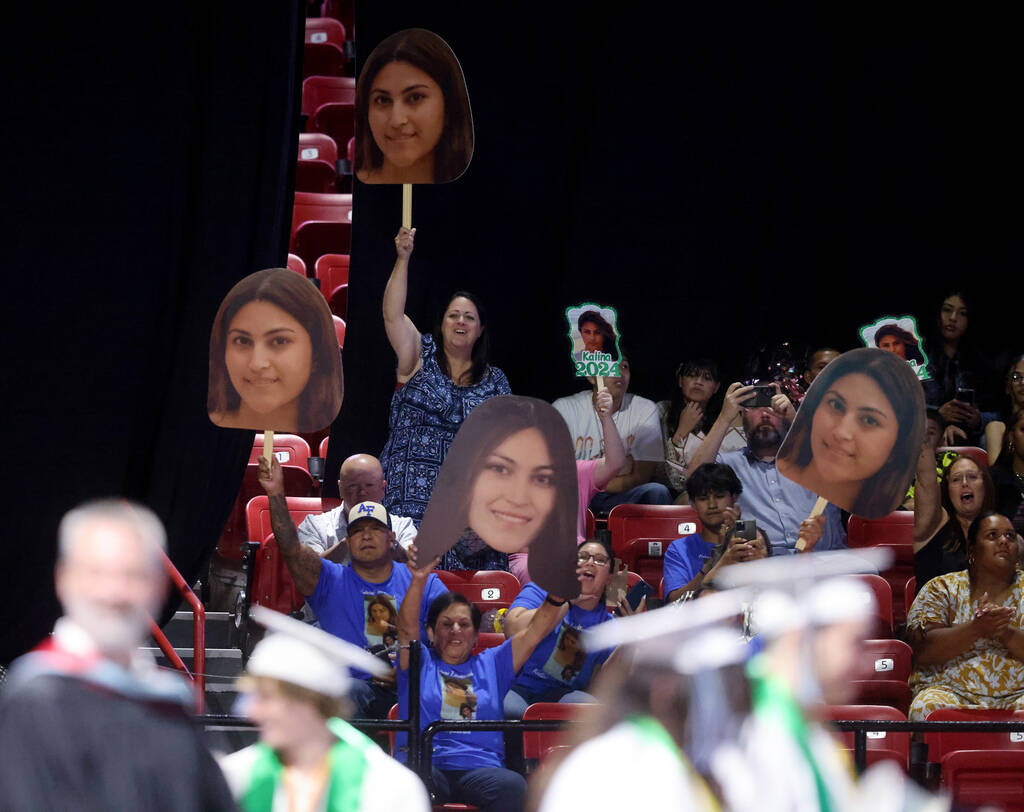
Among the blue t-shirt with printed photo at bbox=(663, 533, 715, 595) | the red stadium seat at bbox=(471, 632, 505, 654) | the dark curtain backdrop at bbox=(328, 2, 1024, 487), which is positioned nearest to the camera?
the red stadium seat at bbox=(471, 632, 505, 654)

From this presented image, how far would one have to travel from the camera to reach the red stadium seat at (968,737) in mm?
4809

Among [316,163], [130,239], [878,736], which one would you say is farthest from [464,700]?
[316,163]

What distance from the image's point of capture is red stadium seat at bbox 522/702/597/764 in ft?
15.1

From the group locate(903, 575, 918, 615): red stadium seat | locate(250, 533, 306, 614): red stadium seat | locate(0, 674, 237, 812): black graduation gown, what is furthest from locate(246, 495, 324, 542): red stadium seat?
locate(0, 674, 237, 812): black graduation gown

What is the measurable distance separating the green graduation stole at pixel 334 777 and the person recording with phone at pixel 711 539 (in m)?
2.52

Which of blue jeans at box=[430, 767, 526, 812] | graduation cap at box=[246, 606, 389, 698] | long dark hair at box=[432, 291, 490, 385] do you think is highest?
long dark hair at box=[432, 291, 490, 385]

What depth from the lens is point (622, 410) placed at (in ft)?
22.0

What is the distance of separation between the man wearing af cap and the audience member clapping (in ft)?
5.74

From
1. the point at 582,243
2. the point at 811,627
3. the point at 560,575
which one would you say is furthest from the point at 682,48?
the point at 811,627

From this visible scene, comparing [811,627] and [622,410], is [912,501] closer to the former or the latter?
[622,410]

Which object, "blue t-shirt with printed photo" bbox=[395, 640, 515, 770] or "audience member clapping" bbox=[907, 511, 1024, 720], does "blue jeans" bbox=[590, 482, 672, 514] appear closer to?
"audience member clapping" bbox=[907, 511, 1024, 720]

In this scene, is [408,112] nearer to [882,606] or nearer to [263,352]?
[263,352]

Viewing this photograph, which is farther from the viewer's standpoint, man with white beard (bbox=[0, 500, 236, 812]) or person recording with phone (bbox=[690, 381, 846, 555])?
person recording with phone (bbox=[690, 381, 846, 555])

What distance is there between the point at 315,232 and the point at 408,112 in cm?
281
